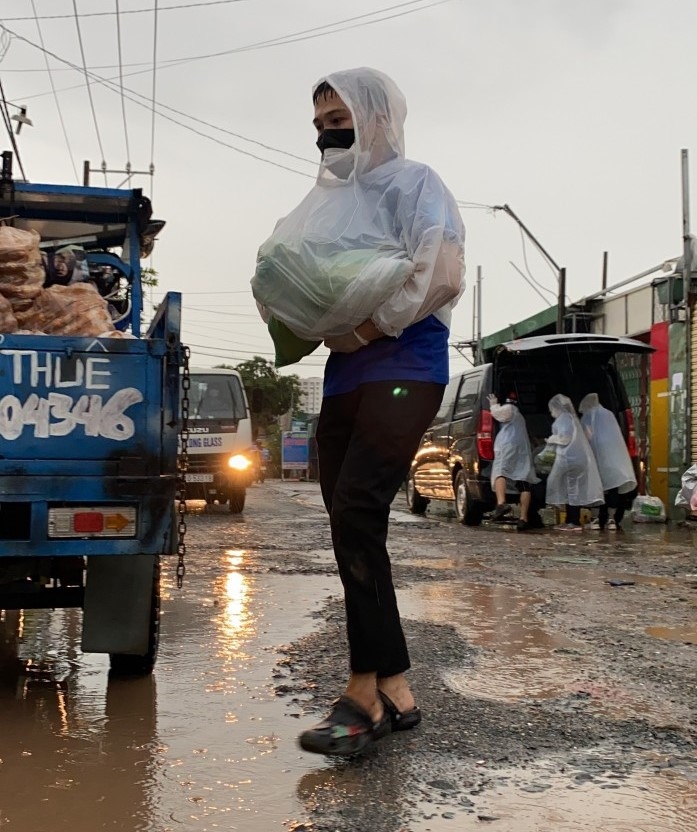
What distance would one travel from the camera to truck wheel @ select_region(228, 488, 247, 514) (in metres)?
14.2

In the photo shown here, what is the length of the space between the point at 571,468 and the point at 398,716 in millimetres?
8701

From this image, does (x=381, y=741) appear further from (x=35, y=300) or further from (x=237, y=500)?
(x=237, y=500)

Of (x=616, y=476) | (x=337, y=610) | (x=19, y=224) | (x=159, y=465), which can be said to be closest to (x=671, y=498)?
(x=616, y=476)

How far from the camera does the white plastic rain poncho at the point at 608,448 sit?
11516 millimetres

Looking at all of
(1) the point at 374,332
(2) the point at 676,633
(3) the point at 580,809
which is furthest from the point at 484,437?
(3) the point at 580,809

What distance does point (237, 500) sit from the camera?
14281 mm

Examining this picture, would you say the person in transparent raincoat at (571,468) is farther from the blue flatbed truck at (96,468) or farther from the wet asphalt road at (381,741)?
the blue flatbed truck at (96,468)

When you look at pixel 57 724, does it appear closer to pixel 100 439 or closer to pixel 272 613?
pixel 100 439

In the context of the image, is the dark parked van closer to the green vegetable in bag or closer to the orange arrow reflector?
the green vegetable in bag

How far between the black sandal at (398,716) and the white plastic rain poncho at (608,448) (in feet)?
29.0

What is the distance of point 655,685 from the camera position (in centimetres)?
383

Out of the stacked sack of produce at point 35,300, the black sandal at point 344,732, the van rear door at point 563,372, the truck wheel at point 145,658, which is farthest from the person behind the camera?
the van rear door at point 563,372

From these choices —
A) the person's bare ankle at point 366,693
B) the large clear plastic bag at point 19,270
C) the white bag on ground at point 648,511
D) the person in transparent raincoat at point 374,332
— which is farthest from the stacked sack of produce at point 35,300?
the white bag on ground at point 648,511

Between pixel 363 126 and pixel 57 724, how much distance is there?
2279 mm
